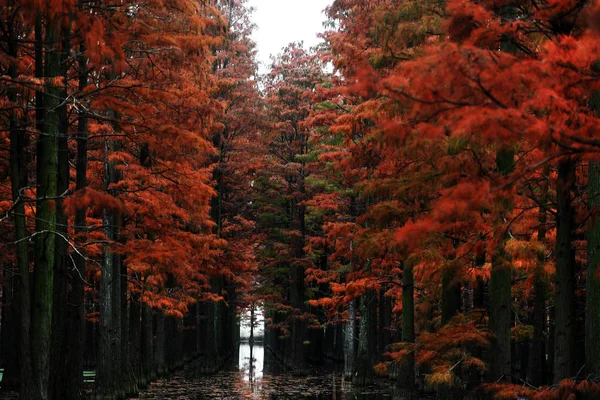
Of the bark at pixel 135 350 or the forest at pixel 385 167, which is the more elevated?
the forest at pixel 385 167

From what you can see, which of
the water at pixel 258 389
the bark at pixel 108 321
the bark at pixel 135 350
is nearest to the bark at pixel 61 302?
the bark at pixel 108 321

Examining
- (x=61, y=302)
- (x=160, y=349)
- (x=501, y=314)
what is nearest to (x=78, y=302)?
(x=61, y=302)

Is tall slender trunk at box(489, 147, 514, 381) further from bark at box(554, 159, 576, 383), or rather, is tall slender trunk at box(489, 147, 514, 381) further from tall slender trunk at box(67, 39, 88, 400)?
tall slender trunk at box(67, 39, 88, 400)

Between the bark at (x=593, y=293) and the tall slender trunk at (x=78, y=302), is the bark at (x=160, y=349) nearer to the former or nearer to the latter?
the tall slender trunk at (x=78, y=302)

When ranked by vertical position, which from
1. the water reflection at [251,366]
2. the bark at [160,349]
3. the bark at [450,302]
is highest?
the bark at [450,302]

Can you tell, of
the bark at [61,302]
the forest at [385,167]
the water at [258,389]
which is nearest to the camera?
the forest at [385,167]

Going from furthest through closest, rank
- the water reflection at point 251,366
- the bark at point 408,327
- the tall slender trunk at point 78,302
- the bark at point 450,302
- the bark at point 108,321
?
1. the water reflection at point 251,366
2. the bark at point 408,327
3. the bark at point 108,321
4. the bark at point 450,302
5. the tall slender trunk at point 78,302

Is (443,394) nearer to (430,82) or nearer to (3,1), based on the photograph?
(430,82)

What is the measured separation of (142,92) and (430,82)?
7.66 m

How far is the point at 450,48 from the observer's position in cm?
607

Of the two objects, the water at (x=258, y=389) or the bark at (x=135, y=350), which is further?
the bark at (x=135, y=350)

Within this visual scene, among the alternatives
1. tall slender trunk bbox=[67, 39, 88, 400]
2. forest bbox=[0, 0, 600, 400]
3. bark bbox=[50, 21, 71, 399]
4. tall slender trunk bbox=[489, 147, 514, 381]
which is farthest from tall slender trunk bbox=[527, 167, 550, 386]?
bark bbox=[50, 21, 71, 399]

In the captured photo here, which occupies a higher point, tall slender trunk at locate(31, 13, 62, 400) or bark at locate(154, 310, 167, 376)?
tall slender trunk at locate(31, 13, 62, 400)

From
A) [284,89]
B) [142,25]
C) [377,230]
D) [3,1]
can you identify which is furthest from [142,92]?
[284,89]
